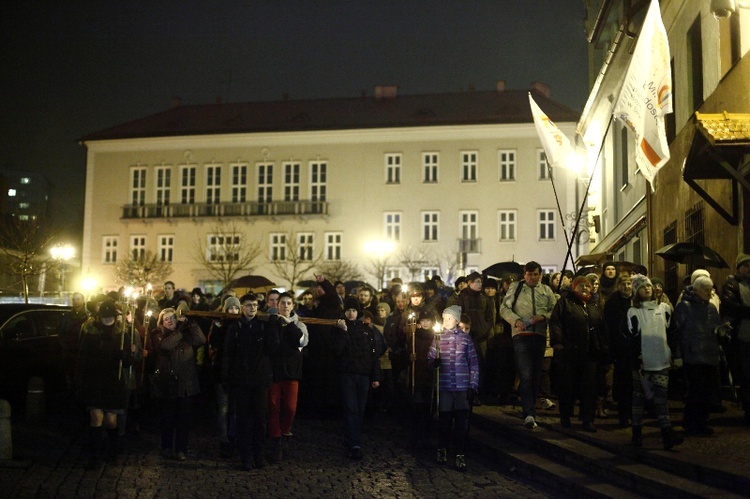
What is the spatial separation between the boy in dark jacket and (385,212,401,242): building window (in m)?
48.3

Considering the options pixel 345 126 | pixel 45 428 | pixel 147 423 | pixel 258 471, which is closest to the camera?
pixel 258 471

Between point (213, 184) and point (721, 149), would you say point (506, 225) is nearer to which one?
point (213, 184)

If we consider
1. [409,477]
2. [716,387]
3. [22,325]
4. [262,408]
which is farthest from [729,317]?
[22,325]

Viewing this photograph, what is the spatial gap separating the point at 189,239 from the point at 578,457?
5596 centimetres

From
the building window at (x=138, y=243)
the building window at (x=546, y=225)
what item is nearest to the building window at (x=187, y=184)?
the building window at (x=138, y=243)

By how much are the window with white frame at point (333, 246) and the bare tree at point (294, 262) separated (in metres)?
0.81

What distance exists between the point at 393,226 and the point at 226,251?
11.1m

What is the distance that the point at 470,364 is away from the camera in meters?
10.9

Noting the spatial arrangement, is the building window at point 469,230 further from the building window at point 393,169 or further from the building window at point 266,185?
the building window at point 266,185

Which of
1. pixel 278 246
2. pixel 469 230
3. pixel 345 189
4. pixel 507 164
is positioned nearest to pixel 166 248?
pixel 278 246

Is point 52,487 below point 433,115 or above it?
below

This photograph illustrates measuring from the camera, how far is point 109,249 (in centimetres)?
6538

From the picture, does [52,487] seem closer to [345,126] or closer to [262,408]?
[262,408]

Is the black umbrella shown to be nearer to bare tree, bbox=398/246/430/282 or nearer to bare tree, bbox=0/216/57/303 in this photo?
bare tree, bbox=0/216/57/303
